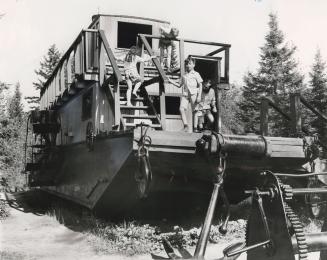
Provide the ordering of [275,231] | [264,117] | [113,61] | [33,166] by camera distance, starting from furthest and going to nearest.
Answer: [33,166] < [264,117] < [113,61] < [275,231]

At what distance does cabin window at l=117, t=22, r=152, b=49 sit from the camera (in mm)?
13268

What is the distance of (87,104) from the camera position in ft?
36.0

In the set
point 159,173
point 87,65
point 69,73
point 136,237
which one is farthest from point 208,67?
point 136,237

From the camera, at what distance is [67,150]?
1312 cm

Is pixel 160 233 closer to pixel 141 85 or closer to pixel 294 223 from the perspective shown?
pixel 141 85

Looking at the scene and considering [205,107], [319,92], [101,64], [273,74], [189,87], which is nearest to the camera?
[189,87]

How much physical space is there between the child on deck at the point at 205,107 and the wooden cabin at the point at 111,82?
0.32 meters

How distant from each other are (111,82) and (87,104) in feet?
6.40

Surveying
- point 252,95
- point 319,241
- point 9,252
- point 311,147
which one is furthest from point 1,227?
point 252,95

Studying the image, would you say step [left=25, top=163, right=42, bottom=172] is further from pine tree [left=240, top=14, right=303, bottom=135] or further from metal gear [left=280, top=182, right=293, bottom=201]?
pine tree [left=240, top=14, right=303, bottom=135]

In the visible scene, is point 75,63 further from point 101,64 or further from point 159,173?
point 159,173

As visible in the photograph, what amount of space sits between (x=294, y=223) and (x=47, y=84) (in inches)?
579

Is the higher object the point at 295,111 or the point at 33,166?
the point at 295,111

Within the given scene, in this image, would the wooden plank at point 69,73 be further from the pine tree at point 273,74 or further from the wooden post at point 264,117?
the pine tree at point 273,74
